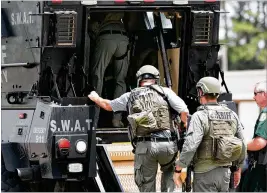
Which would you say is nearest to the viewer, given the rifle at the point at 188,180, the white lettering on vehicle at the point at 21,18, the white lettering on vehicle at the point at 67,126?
the rifle at the point at 188,180

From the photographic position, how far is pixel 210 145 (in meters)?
10.0

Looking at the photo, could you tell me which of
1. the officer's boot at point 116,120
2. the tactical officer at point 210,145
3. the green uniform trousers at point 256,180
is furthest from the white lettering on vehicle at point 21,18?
the green uniform trousers at point 256,180

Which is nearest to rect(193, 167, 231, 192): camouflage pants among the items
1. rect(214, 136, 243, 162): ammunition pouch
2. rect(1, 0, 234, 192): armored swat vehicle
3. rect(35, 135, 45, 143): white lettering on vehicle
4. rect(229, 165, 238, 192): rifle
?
rect(214, 136, 243, 162): ammunition pouch

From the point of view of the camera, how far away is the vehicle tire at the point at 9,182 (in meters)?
11.5

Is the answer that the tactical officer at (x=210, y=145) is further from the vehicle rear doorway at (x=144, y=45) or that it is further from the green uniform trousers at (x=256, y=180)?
the green uniform trousers at (x=256, y=180)

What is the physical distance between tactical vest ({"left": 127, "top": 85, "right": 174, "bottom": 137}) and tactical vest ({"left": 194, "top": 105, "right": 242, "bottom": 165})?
0.52 m

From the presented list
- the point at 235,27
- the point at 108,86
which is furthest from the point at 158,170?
the point at 235,27

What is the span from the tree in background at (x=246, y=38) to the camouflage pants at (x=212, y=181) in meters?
27.7

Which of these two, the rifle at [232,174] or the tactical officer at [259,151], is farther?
the tactical officer at [259,151]

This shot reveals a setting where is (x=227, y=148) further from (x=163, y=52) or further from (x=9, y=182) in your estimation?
(x=9, y=182)

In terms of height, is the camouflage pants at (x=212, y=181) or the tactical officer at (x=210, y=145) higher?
the tactical officer at (x=210, y=145)

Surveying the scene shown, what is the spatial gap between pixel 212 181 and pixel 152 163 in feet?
2.36

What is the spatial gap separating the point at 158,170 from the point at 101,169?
738 mm

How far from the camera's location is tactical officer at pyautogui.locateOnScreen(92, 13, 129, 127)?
11906 mm
